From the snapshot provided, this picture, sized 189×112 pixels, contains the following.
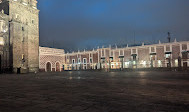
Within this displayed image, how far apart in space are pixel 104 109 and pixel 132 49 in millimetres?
40245

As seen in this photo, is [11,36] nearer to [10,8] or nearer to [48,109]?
[10,8]

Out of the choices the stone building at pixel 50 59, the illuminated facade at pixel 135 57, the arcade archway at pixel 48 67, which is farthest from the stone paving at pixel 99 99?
the arcade archway at pixel 48 67

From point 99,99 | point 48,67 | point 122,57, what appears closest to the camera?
point 99,99

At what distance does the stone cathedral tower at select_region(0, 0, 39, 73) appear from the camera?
95.6 ft

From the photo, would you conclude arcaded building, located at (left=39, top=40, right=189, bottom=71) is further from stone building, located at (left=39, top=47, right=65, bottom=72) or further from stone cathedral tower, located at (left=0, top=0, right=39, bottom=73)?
stone cathedral tower, located at (left=0, top=0, right=39, bottom=73)

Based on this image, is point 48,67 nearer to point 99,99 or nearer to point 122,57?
point 122,57

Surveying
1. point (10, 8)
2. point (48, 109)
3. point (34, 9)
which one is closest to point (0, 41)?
point (10, 8)

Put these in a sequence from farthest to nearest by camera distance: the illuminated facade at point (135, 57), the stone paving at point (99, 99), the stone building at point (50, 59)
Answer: the stone building at point (50, 59)
the illuminated facade at point (135, 57)
the stone paving at point (99, 99)

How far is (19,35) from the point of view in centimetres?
3072

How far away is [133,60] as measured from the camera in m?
39.5

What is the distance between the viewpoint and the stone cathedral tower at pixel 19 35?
1147 inches

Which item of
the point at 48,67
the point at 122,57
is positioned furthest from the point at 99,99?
the point at 48,67

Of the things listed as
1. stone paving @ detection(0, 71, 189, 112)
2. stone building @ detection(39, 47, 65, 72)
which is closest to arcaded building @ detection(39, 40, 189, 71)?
stone building @ detection(39, 47, 65, 72)

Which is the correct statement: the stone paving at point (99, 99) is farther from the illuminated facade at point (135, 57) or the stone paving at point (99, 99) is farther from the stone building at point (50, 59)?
the stone building at point (50, 59)
